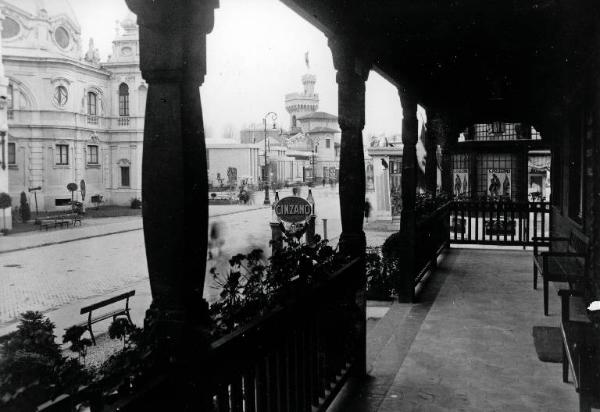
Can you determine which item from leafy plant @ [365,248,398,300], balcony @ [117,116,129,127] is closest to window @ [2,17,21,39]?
leafy plant @ [365,248,398,300]

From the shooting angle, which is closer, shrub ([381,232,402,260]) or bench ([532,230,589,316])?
bench ([532,230,589,316])

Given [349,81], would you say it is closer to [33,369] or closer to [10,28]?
[33,369]

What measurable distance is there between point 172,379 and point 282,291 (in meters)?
1.30

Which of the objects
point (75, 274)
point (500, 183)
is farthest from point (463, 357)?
point (500, 183)

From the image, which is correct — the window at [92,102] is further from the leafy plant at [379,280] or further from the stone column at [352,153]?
the stone column at [352,153]

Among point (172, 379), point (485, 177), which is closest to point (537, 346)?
point (172, 379)

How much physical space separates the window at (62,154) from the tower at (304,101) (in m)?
81.9

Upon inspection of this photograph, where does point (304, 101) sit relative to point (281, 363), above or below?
above

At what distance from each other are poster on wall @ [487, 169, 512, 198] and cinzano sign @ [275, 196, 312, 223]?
10410mm

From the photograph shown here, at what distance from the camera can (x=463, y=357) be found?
17.0 feet

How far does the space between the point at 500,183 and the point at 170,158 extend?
68.5 ft

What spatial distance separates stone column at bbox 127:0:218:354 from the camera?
2092 mm

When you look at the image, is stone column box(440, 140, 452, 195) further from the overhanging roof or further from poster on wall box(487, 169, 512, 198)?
poster on wall box(487, 169, 512, 198)

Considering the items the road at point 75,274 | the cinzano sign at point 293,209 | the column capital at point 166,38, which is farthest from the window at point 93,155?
the column capital at point 166,38
